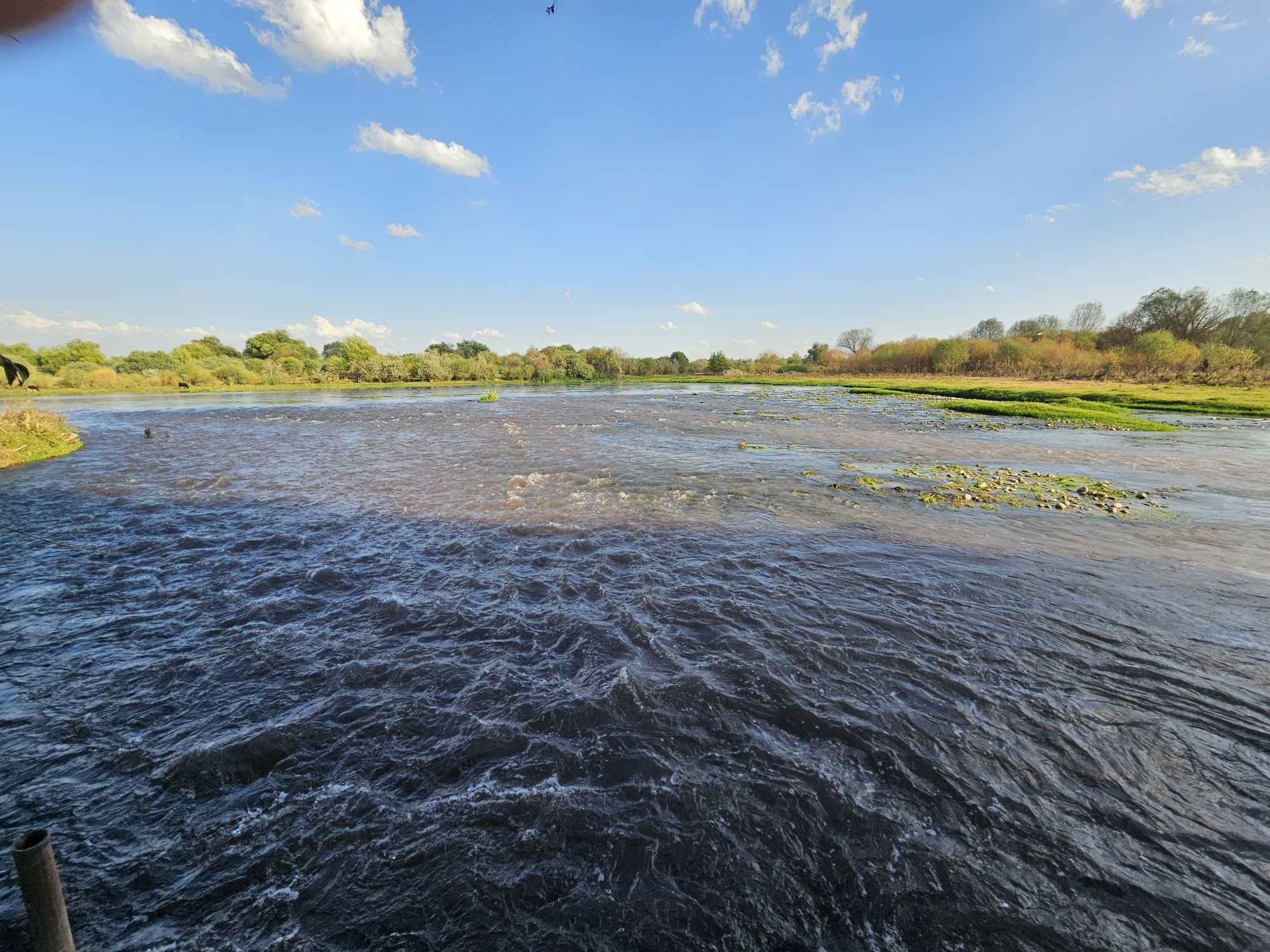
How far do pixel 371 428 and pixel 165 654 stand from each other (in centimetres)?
2704

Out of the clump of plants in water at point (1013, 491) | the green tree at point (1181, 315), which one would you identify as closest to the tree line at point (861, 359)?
the green tree at point (1181, 315)

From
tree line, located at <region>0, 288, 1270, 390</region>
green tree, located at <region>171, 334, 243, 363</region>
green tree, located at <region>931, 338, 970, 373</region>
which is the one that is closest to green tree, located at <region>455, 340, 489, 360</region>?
tree line, located at <region>0, 288, 1270, 390</region>

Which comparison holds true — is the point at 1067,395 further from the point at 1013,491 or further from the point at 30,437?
the point at 30,437

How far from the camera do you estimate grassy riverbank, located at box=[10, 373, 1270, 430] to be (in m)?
36.0

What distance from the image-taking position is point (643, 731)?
16.0 ft

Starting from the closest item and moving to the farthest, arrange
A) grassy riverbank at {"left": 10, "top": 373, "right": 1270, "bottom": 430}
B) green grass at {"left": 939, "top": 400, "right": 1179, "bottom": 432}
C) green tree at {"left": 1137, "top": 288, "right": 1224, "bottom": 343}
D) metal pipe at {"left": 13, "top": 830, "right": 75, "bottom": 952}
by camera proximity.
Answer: metal pipe at {"left": 13, "top": 830, "right": 75, "bottom": 952} → green grass at {"left": 939, "top": 400, "right": 1179, "bottom": 432} → grassy riverbank at {"left": 10, "top": 373, "right": 1270, "bottom": 430} → green tree at {"left": 1137, "top": 288, "right": 1224, "bottom": 343}

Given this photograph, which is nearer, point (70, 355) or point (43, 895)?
point (43, 895)

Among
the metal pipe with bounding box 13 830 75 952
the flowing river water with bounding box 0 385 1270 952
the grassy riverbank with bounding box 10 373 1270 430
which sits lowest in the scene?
the flowing river water with bounding box 0 385 1270 952

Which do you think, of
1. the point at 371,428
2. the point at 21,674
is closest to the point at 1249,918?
the point at 21,674

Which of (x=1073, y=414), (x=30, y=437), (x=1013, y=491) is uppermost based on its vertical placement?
(x=30, y=437)

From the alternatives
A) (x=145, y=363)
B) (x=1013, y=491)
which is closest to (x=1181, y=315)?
(x=1013, y=491)

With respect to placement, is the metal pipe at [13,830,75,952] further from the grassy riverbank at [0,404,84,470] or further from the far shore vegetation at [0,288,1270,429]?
the far shore vegetation at [0,288,1270,429]

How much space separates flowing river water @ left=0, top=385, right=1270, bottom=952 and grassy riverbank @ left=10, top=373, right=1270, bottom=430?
3097cm

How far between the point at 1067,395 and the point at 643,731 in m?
62.7
